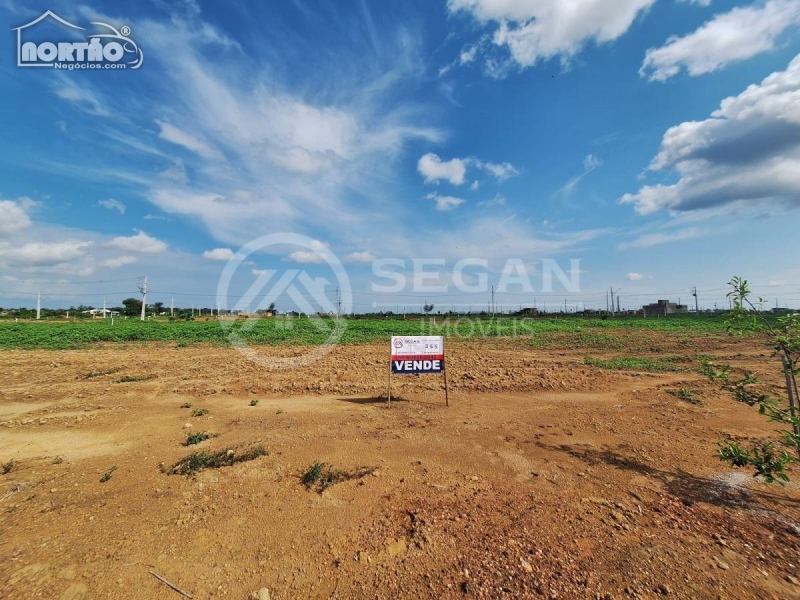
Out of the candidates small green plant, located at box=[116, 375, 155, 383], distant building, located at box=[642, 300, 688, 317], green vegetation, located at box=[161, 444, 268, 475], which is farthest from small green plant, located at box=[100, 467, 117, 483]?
distant building, located at box=[642, 300, 688, 317]

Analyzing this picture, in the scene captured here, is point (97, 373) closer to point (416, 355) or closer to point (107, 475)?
point (107, 475)

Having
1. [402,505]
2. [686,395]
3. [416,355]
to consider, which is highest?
[416,355]

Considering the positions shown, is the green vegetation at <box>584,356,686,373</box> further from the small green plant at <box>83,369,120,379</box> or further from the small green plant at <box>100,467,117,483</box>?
the small green plant at <box>83,369,120,379</box>

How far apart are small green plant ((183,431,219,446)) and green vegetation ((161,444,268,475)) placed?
54 centimetres

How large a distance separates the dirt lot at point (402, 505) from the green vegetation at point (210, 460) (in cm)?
20

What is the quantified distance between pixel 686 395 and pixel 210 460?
11448 millimetres

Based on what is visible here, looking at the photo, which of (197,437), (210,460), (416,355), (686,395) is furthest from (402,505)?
(686,395)

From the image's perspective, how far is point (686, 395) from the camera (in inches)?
355

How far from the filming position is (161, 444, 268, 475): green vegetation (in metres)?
5.26

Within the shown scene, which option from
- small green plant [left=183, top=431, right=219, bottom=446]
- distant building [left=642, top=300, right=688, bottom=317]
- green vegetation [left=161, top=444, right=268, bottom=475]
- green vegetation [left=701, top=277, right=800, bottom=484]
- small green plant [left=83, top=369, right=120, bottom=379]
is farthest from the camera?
distant building [left=642, top=300, right=688, bottom=317]

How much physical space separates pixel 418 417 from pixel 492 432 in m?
1.79

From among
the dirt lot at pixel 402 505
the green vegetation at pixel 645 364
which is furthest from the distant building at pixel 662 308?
the dirt lot at pixel 402 505

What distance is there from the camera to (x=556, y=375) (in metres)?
12.0

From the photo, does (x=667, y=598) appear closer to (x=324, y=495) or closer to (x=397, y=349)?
(x=324, y=495)
